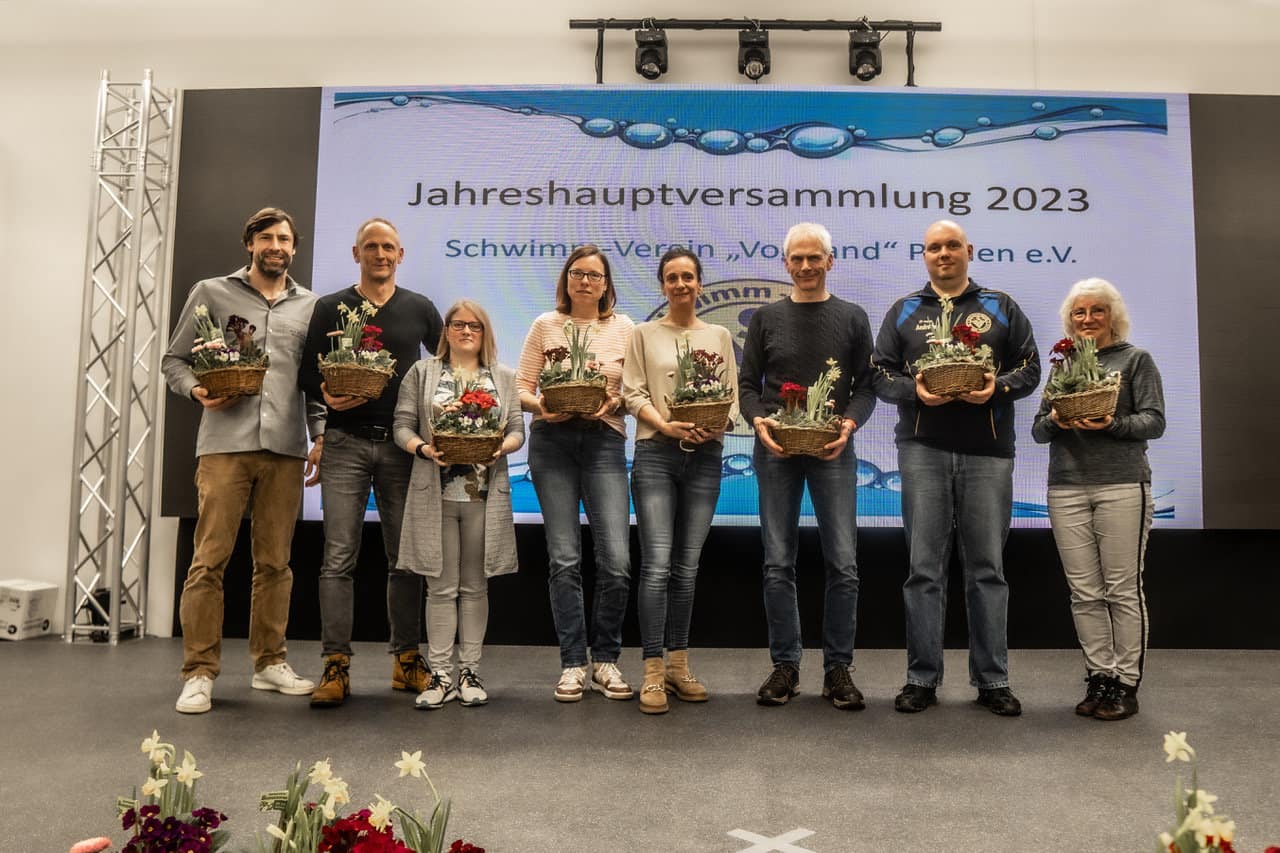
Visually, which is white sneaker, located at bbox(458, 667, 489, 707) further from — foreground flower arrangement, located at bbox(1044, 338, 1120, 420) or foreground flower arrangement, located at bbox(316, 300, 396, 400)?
foreground flower arrangement, located at bbox(1044, 338, 1120, 420)

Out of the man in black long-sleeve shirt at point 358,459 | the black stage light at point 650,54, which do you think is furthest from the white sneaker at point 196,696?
the black stage light at point 650,54

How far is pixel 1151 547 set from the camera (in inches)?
204

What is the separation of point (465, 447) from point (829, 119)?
3.04 meters

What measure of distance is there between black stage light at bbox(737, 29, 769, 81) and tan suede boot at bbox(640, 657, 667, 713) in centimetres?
348

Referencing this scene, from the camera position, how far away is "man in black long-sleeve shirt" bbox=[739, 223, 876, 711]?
3529 mm

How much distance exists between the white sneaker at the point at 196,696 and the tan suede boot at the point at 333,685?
348mm

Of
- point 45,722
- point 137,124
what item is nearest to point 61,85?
point 137,124

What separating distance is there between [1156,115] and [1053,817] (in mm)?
4301

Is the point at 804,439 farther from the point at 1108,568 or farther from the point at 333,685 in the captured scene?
the point at 333,685

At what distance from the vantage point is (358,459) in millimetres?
3566

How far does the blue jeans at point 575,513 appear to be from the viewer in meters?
3.61

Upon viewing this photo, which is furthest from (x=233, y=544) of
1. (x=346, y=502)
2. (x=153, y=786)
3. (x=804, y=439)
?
(x=153, y=786)

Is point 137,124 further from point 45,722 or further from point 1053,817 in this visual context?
point 1053,817

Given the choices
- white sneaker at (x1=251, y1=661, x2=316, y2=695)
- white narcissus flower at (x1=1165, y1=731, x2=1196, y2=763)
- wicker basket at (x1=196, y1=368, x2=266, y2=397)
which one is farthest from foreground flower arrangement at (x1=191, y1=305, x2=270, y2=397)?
white narcissus flower at (x1=1165, y1=731, x2=1196, y2=763)
